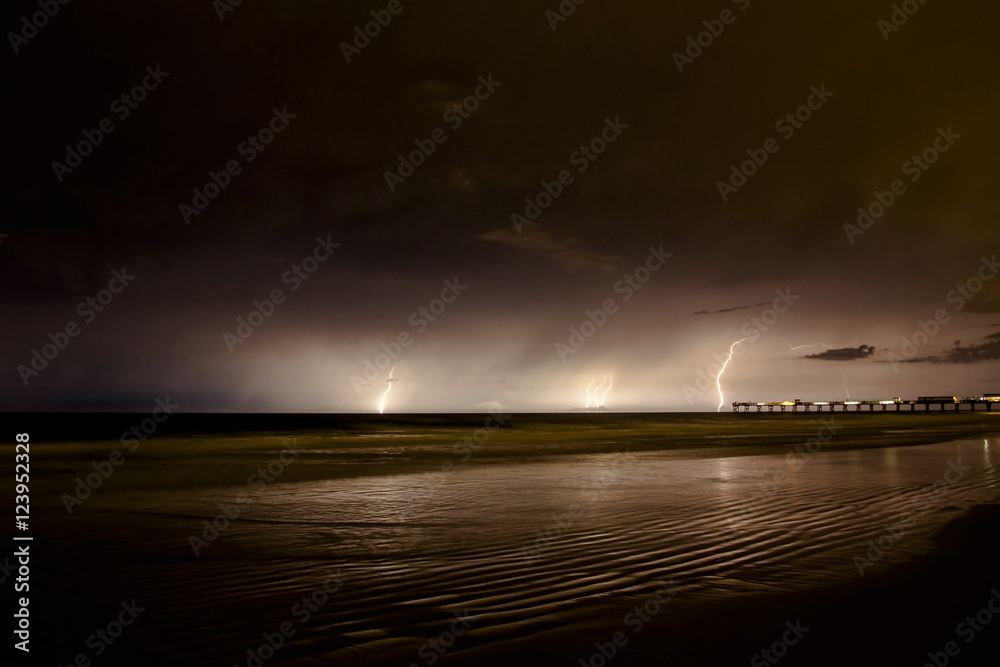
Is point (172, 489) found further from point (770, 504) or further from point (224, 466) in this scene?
point (770, 504)

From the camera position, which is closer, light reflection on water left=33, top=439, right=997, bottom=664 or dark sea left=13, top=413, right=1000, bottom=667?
dark sea left=13, top=413, right=1000, bottom=667

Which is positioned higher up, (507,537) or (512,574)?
(507,537)

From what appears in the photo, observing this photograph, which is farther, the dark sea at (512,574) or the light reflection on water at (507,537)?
the light reflection on water at (507,537)

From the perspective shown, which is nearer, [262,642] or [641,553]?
[262,642]

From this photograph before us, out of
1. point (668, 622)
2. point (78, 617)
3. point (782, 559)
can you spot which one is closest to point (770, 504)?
point (782, 559)

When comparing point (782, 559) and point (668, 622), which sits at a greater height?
point (782, 559)

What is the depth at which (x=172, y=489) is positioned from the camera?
12898mm

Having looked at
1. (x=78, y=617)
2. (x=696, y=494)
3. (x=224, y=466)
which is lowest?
(x=78, y=617)

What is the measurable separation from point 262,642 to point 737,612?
11.9 ft

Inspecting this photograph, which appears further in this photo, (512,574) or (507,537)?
(507,537)

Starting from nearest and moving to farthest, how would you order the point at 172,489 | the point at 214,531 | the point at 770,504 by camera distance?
the point at 214,531
the point at 770,504
the point at 172,489

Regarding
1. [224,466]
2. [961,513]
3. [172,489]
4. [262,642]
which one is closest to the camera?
[262,642]

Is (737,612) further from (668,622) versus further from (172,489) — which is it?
(172,489)

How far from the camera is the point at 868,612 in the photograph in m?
4.82
